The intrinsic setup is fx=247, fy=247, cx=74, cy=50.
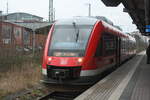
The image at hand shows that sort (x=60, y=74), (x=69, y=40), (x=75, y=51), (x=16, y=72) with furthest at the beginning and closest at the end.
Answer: (x=16, y=72) → (x=69, y=40) → (x=75, y=51) → (x=60, y=74)

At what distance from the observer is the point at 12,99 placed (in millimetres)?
7938

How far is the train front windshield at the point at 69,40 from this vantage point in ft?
27.2

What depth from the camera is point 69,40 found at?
867 centimetres

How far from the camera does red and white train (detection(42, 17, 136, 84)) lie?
7.87 meters

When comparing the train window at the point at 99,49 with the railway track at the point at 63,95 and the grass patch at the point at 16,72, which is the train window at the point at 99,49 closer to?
the railway track at the point at 63,95

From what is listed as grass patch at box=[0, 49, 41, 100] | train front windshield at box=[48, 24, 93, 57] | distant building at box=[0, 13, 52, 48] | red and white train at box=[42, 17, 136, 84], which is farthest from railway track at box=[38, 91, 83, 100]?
distant building at box=[0, 13, 52, 48]

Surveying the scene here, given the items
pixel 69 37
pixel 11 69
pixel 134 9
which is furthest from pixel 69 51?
pixel 134 9

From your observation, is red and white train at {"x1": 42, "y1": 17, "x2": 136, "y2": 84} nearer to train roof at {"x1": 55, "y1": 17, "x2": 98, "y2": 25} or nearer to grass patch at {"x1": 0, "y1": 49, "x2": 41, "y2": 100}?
train roof at {"x1": 55, "y1": 17, "x2": 98, "y2": 25}

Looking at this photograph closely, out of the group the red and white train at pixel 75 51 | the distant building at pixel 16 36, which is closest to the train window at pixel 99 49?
the red and white train at pixel 75 51

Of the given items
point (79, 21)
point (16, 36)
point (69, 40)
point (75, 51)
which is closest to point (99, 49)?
point (75, 51)

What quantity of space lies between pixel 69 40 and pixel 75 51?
60cm

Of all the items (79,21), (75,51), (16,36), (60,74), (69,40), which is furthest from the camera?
(16,36)

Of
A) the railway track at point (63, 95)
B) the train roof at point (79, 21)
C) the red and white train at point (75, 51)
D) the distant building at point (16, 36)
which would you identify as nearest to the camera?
the red and white train at point (75, 51)

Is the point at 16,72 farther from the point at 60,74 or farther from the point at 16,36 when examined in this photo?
the point at 60,74
